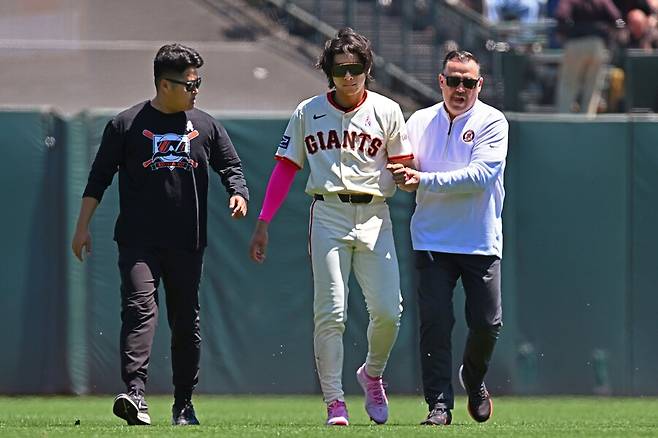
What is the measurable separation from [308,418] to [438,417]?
62.9 inches

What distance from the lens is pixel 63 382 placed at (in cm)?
1140

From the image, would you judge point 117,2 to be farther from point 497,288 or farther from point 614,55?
point 497,288

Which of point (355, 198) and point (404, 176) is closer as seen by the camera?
point (404, 176)

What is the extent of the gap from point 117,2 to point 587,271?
7.87m

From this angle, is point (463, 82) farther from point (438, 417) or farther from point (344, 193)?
point (438, 417)

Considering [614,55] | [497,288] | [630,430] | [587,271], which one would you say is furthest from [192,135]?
[614,55]

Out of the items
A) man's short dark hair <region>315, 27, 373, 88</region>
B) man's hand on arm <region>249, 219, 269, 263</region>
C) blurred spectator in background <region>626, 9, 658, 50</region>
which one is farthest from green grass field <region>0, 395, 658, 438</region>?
blurred spectator in background <region>626, 9, 658, 50</region>

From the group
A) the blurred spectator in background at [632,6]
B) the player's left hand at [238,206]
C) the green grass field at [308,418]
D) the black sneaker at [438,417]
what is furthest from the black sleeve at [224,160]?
the blurred spectator in background at [632,6]

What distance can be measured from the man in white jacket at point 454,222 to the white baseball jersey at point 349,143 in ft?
0.74

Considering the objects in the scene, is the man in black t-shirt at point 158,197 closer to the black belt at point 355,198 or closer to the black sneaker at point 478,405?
the black belt at point 355,198

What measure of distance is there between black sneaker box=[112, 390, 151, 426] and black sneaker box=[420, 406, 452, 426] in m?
1.51

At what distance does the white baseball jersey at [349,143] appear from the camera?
24.9ft

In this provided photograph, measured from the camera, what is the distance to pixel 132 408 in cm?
729

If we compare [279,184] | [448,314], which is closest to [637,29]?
[448,314]
